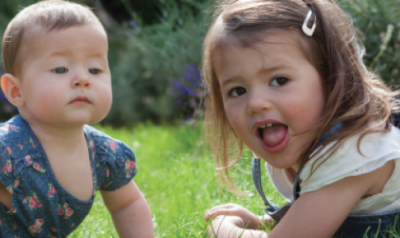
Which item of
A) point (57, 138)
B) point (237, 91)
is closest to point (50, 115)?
point (57, 138)

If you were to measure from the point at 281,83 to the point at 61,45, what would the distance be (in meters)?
0.85

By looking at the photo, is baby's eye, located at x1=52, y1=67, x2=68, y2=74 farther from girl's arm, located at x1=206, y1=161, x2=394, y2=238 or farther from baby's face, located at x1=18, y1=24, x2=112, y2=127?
girl's arm, located at x1=206, y1=161, x2=394, y2=238

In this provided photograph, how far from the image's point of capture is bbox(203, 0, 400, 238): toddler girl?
1.64 meters

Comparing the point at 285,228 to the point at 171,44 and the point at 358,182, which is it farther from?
the point at 171,44

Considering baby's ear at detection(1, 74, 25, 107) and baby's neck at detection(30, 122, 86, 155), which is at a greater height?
baby's ear at detection(1, 74, 25, 107)

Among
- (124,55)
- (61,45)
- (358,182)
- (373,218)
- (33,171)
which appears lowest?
(124,55)

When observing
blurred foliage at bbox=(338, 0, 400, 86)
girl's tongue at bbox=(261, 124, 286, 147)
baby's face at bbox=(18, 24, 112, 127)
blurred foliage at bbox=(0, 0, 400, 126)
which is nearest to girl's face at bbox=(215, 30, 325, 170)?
girl's tongue at bbox=(261, 124, 286, 147)

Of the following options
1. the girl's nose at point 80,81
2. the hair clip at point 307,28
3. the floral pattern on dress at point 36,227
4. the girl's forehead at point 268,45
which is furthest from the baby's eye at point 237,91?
the floral pattern on dress at point 36,227

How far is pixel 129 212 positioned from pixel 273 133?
0.76 meters

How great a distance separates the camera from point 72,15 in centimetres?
177

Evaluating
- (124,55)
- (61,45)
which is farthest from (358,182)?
(124,55)

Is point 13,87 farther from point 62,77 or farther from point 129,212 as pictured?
Answer: point 129,212

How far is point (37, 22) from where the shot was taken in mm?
1736

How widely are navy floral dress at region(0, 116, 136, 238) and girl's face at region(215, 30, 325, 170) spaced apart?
2.26 feet
